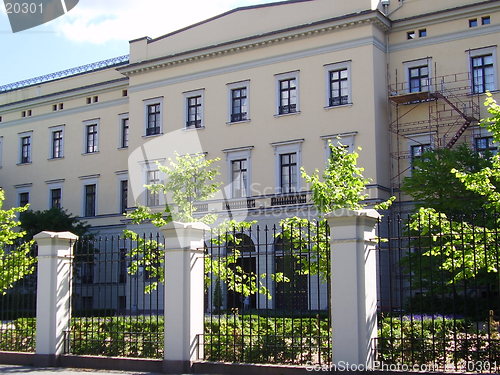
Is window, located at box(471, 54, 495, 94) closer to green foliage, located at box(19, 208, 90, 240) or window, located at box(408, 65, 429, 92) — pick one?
window, located at box(408, 65, 429, 92)

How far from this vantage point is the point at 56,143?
44.9 meters

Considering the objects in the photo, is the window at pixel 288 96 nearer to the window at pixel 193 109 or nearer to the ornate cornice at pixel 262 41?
the ornate cornice at pixel 262 41

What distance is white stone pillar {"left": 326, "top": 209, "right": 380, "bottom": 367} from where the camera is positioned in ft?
36.1

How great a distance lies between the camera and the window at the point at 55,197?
4409 cm

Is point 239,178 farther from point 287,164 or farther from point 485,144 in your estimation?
point 485,144

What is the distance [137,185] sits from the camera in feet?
129

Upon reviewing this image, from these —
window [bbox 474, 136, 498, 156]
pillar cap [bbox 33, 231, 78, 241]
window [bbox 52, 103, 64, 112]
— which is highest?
window [bbox 52, 103, 64, 112]

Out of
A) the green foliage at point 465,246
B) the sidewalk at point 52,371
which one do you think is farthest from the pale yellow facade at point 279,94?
the sidewalk at point 52,371

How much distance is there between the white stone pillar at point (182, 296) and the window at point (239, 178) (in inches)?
858

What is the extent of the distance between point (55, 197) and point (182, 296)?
109 ft

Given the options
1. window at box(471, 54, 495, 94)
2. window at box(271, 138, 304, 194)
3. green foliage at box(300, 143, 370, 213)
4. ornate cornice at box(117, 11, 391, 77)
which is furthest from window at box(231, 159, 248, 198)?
green foliage at box(300, 143, 370, 213)

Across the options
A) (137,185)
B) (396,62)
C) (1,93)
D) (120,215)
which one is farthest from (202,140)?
(1,93)

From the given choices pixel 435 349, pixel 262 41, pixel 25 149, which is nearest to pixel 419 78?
pixel 262 41

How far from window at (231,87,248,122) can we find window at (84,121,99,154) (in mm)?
10900
